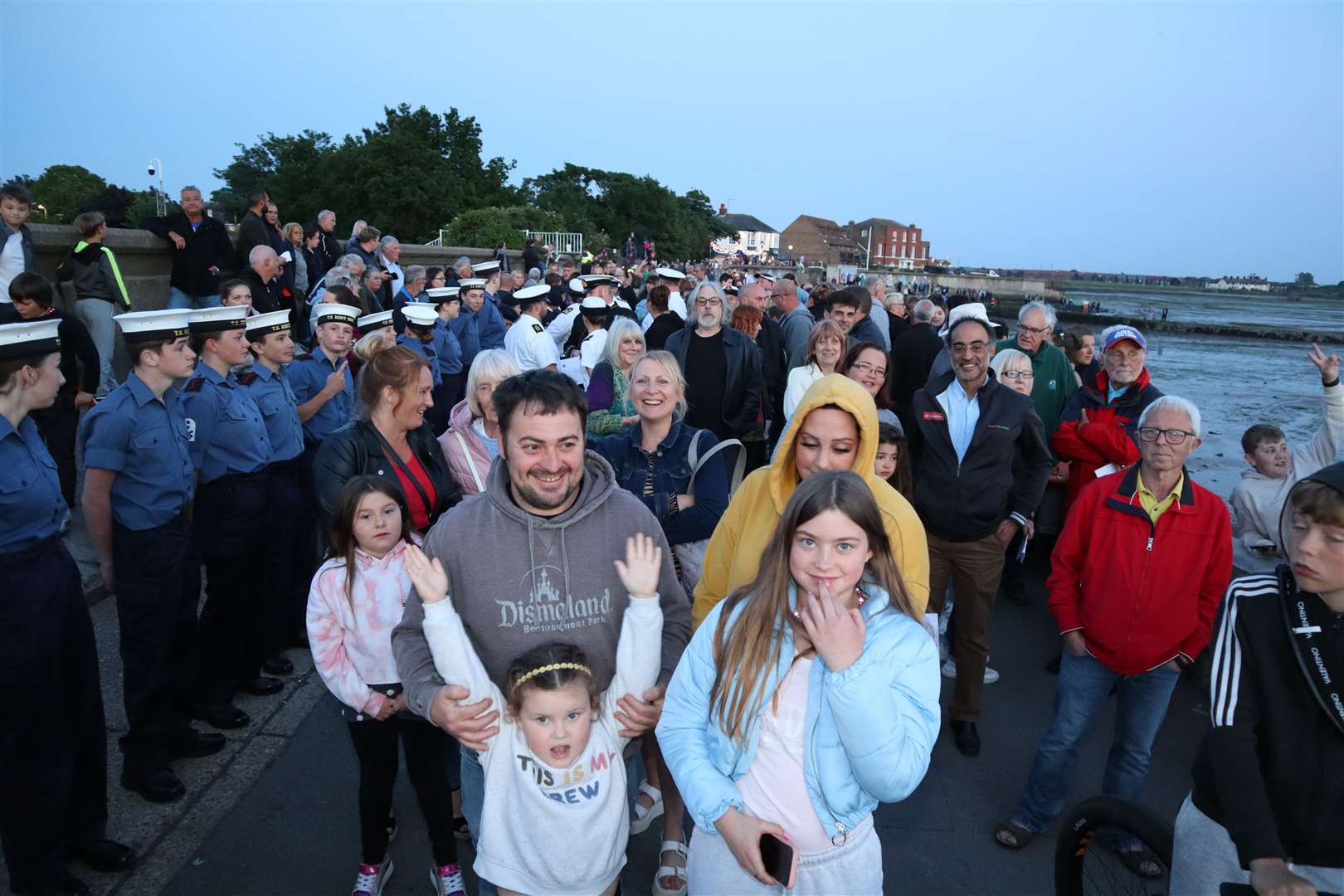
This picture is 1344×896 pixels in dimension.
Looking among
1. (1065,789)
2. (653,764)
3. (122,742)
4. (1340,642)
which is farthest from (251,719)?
(1340,642)

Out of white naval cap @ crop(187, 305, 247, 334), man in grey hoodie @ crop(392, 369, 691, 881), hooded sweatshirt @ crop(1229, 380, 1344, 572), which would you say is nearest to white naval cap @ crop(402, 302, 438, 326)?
white naval cap @ crop(187, 305, 247, 334)

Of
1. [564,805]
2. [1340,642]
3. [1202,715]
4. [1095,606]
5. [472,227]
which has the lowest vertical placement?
[1202,715]

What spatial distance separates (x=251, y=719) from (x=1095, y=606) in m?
4.28

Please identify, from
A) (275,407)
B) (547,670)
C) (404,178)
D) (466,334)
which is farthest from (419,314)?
(404,178)

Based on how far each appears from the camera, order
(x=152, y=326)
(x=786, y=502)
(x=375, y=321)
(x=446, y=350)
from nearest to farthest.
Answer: (x=786, y=502)
(x=152, y=326)
(x=375, y=321)
(x=446, y=350)

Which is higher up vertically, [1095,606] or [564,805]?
[1095,606]

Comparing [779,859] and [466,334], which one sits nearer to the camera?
[779,859]

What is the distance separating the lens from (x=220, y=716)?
13.5 feet

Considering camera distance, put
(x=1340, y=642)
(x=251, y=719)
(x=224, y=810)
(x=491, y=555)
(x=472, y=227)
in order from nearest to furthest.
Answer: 1. (x=1340, y=642)
2. (x=491, y=555)
3. (x=224, y=810)
4. (x=251, y=719)
5. (x=472, y=227)

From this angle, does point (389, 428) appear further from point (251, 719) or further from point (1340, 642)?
point (1340, 642)

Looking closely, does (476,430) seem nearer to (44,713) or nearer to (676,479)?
(676,479)

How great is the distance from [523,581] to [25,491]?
189cm

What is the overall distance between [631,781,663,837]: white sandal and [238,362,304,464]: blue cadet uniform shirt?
2.75 m

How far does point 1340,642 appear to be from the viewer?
185cm
